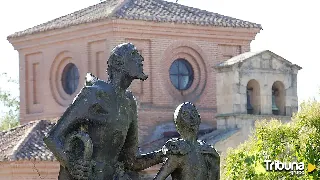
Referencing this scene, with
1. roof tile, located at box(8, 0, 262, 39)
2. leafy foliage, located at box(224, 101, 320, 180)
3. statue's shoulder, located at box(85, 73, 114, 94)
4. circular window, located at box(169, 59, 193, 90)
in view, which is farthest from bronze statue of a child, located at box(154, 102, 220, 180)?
circular window, located at box(169, 59, 193, 90)

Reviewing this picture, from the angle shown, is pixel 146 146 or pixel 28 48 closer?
pixel 146 146

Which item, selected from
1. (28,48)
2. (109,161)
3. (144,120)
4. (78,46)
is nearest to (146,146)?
(144,120)

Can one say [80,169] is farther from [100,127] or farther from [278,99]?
[278,99]

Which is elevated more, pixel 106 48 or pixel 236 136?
pixel 106 48

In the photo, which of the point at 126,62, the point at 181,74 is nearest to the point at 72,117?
the point at 126,62

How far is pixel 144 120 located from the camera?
123 feet

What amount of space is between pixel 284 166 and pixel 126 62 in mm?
17359

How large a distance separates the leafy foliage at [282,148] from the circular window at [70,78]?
1267 centimetres

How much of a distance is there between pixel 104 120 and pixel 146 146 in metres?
26.3

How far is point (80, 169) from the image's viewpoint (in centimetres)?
871

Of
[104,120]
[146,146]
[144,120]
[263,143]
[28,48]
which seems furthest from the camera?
[28,48]

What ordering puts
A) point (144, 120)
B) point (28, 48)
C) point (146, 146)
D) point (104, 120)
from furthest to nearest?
point (28, 48), point (144, 120), point (146, 146), point (104, 120)

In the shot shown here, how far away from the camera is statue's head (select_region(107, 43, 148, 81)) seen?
9.03 meters

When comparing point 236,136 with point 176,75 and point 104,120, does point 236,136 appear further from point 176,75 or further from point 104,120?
point 104,120
